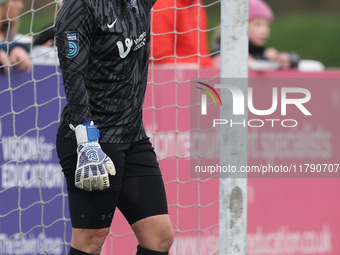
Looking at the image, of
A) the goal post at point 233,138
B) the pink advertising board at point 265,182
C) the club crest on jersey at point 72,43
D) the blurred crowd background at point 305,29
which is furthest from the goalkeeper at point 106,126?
the blurred crowd background at point 305,29

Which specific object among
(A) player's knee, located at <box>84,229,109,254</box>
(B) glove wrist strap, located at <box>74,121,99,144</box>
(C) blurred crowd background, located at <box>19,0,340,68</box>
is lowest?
(A) player's knee, located at <box>84,229,109,254</box>

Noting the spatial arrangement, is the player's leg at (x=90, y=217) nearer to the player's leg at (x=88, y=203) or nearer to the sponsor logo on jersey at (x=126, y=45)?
the player's leg at (x=88, y=203)

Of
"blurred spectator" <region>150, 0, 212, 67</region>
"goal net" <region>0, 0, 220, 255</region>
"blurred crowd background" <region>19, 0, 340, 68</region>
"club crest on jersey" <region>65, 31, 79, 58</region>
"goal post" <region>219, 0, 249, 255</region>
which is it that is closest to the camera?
"club crest on jersey" <region>65, 31, 79, 58</region>

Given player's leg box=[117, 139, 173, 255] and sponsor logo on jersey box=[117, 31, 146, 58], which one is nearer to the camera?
sponsor logo on jersey box=[117, 31, 146, 58]

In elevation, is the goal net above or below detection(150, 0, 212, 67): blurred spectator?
below

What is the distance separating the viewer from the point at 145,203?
10.4ft

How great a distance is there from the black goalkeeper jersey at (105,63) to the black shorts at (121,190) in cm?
5

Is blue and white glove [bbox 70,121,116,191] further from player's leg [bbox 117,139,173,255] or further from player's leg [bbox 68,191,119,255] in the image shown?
player's leg [bbox 117,139,173,255]

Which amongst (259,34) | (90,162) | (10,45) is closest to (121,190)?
(90,162)

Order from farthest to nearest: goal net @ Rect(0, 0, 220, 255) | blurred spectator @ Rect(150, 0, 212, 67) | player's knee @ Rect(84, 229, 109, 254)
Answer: blurred spectator @ Rect(150, 0, 212, 67)
goal net @ Rect(0, 0, 220, 255)
player's knee @ Rect(84, 229, 109, 254)

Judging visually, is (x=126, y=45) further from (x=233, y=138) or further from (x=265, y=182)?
(x=265, y=182)

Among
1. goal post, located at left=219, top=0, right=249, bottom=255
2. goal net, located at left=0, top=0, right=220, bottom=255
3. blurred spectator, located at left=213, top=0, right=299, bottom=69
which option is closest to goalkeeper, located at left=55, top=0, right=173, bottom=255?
goal post, located at left=219, top=0, right=249, bottom=255

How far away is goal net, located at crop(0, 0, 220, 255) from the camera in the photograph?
4.23 metres

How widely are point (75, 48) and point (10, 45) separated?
151 cm
